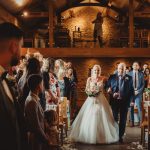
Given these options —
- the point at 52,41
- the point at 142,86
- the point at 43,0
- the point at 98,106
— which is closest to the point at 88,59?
the point at 52,41

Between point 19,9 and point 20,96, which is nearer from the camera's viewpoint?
point 20,96

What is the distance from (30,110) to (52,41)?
15.1 meters

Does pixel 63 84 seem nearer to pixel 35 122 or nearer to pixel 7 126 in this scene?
pixel 35 122

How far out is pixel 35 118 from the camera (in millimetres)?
3855

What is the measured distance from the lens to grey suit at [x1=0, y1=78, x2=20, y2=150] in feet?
6.13

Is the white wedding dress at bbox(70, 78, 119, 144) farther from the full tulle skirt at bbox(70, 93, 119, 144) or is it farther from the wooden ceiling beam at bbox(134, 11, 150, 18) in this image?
the wooden ceiling beam at bbox(134, 11, 150, 18)

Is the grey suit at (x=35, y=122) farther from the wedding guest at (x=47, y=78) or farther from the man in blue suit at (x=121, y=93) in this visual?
the man in blue suit at (x=121, y=93)

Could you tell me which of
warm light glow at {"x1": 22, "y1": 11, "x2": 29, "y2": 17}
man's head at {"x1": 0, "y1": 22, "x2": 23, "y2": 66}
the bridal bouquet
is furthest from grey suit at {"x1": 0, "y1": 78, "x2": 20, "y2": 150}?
warm light glow at {"x1": 22, "y1": 11, "x2": 29, "y2": 17}

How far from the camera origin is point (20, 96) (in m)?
4.61

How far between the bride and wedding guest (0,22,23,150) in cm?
588

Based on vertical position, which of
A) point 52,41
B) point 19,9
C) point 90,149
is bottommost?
point 90,149

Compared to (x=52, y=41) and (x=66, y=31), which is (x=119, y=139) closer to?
(x=52, y=41)

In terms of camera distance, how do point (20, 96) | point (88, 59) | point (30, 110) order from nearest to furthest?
point (30, 110)
point (20, 96)
point (88, 59)

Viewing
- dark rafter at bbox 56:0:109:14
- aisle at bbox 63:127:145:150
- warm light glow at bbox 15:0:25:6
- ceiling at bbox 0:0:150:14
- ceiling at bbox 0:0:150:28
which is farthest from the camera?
dark rafter at bbox 56:0:109:14
